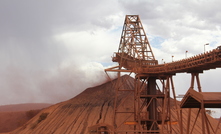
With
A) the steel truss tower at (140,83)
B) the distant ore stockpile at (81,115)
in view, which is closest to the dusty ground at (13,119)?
the distant ore stockpile at (81,115)

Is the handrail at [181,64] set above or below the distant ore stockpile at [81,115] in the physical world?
above

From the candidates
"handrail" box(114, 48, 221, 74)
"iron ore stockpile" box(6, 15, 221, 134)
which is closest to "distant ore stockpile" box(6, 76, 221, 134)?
"iron ore stockpile" box(6, 15, 221, 134)

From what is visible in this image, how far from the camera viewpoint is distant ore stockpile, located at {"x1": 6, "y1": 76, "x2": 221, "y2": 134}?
235 ft

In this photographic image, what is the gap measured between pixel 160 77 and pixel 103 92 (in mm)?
44307

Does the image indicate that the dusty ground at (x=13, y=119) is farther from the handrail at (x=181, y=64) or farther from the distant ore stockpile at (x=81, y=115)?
→ the handrail at (x=181, y=64)

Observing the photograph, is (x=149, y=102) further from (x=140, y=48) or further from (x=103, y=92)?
(x=103, y=92)

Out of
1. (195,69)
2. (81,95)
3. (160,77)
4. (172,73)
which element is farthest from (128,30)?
(81,95)

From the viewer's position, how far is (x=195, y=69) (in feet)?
107

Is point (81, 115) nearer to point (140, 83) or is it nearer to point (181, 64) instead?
point (140, 83)

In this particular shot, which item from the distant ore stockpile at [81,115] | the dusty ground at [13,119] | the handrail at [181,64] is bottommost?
the dusty ground at [13,119]

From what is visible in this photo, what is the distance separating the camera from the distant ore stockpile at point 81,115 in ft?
235

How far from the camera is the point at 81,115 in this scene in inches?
3088

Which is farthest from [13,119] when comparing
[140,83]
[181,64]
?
[181,64]

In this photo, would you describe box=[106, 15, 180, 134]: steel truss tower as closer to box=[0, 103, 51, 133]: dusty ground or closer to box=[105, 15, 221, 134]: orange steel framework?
box=[105, 15, 221, 134]: orange steel framework
